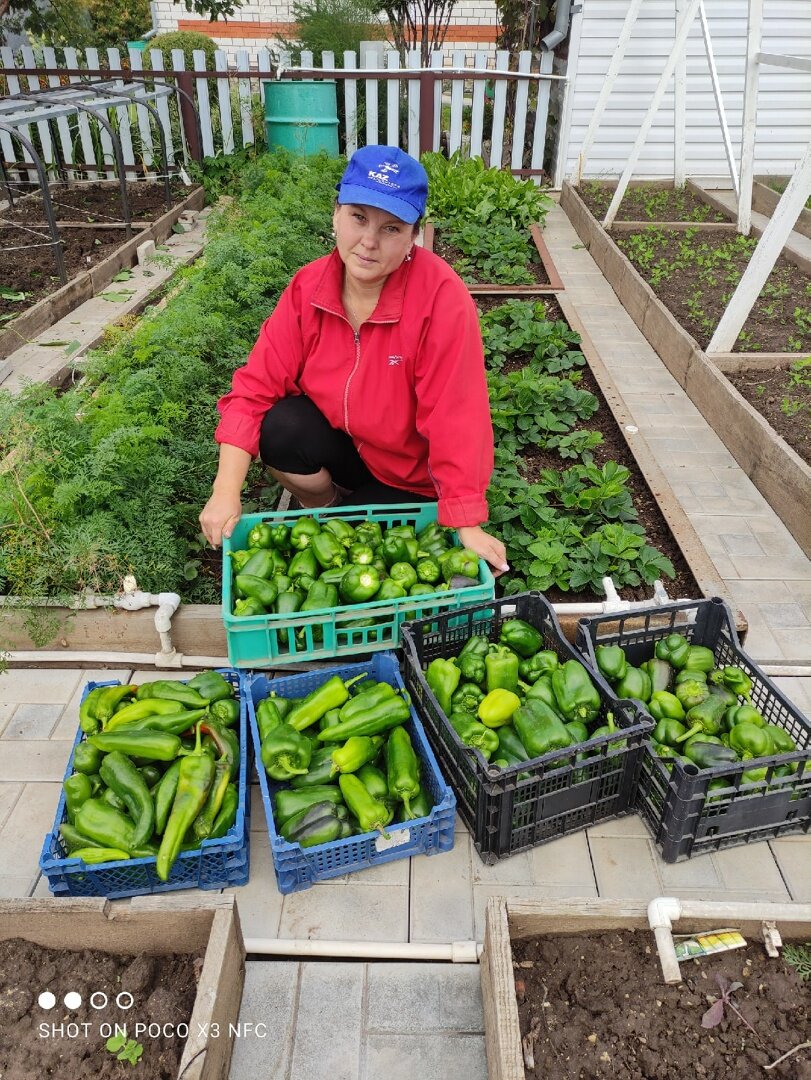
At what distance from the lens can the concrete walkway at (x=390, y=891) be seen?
2.22 metres

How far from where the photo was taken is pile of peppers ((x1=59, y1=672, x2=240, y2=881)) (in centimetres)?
242

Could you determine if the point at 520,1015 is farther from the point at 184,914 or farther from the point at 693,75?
the point at 693,75

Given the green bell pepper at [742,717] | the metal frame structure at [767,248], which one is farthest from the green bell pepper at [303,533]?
the metal frame structure at [767,248]

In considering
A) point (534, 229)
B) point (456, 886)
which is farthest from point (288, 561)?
point (534, 229)

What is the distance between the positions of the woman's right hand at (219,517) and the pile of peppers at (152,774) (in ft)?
1.96

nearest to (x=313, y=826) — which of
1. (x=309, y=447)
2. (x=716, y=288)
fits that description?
(x=309, y=447)

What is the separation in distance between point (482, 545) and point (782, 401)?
2987mm

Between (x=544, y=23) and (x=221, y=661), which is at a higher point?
(x=544, y=23)

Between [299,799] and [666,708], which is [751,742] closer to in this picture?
[666,708]

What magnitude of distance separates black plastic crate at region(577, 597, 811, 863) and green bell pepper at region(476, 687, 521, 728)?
0.35m

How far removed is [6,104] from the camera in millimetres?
7816

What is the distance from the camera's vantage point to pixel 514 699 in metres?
2.76

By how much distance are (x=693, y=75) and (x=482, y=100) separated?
111 inches

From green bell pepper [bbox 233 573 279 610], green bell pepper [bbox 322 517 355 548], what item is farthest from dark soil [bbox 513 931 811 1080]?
green bell pepper [bbox 322 517 355 548]
